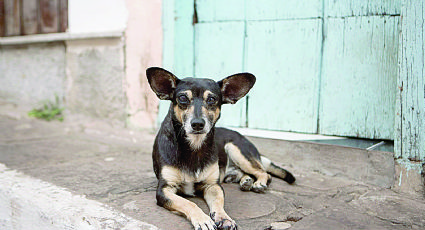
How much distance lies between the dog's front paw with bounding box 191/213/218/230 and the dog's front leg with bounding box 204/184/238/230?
0.04 m

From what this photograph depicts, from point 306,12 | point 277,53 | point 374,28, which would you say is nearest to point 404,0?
point 374,28

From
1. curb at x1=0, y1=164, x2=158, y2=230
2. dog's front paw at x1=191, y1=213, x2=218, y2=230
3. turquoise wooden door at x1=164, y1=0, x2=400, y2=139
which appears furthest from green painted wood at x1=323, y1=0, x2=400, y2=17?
curb at x1=0, y1=164, x2=158, y2=230

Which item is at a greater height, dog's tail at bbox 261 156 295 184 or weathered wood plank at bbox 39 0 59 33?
weathered wood plank at bbox 39 0 59 33

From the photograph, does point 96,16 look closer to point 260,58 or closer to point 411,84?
point 260,58

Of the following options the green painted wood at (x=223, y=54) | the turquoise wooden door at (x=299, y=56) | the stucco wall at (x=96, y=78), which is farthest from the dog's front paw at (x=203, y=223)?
the stucco wall at (x=96, y=78)

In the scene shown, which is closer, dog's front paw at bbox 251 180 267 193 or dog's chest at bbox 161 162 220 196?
dog's chest at bbox 161 162 220 196

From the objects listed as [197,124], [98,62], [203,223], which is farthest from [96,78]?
[203,223]

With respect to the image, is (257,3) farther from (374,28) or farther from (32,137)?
(32,137)

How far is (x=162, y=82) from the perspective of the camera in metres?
2.44

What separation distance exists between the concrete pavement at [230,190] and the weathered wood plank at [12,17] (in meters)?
2.93

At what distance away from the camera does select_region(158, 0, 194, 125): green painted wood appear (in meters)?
4.25

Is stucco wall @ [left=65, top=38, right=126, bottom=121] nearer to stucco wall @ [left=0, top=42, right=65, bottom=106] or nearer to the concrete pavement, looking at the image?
stucco wall @ [left=0, top=42, right=65, bottom=106]

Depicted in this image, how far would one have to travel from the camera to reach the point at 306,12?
355 cm

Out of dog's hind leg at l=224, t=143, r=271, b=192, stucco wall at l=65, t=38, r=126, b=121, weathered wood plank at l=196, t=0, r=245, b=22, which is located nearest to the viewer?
dog's hind leg at l=224, t=143, r=271, b=192
